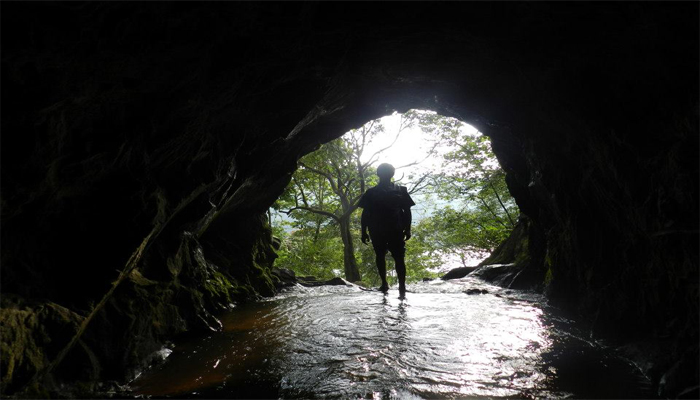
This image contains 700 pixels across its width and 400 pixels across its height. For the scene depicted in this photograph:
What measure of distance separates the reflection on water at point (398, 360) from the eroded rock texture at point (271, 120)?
520 millimetres

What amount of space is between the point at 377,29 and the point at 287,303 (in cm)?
607

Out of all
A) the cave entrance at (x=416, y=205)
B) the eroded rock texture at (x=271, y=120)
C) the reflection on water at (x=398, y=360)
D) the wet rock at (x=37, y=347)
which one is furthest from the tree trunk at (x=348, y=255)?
the wet rock at (x=37, y=347)

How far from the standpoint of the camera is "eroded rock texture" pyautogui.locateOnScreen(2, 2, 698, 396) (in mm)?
2727

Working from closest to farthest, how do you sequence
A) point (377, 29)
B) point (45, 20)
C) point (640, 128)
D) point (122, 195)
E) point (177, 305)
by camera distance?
point (45, 20), point (640, 128), point (377, 29), point (122, 195), point (177, 305)

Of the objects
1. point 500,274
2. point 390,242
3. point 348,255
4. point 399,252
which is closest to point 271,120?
point 390,242

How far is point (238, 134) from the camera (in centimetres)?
580

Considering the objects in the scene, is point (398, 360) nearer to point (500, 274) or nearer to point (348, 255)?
point (500, 274)

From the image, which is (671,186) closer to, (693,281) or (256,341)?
(693,281)

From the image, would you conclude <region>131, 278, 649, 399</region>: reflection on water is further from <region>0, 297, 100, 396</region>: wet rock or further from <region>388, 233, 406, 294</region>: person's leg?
<region>388, 233, 406, 294</region>: person's leg

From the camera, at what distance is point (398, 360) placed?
11.6ft

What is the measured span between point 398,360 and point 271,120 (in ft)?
14.6

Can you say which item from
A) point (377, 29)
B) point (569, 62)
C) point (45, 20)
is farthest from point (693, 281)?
point (45, 20)

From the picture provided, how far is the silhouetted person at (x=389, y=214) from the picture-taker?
7.92 meters

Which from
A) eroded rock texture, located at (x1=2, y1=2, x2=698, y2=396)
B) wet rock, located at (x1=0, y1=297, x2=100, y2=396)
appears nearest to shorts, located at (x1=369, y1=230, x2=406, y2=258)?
eroded rock texture, located at (x1=2, y1=2, x2=698, y2=396)
